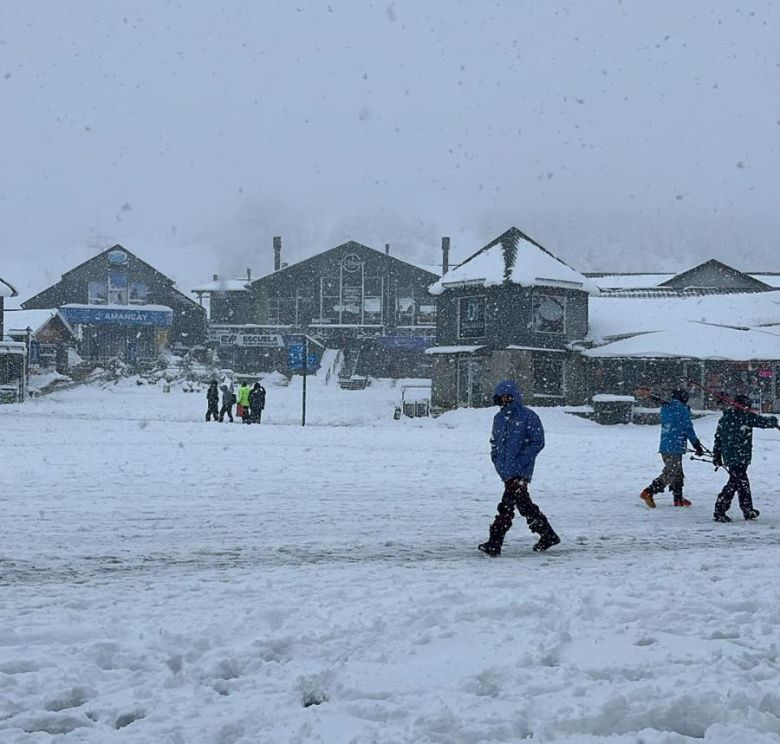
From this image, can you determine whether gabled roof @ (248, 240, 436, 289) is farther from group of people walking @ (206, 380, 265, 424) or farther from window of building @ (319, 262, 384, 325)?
group of people walking @ (206, 380, 265, 424)

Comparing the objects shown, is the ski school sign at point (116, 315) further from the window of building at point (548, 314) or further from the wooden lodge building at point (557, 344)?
the window of building at point (548, 314)

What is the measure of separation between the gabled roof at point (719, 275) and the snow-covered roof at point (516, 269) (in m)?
17.2

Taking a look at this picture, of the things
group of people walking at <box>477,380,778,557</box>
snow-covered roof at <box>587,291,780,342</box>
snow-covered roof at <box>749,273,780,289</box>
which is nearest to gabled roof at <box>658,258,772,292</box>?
snow-covered roof at <box>749,273,780,289</box>

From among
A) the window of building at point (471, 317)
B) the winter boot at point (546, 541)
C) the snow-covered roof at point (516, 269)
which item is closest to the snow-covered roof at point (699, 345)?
the snow-covered roof at point (516, 269)

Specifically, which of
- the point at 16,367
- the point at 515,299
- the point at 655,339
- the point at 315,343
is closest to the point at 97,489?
the point at 515,299

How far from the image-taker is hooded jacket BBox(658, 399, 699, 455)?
35.9ft

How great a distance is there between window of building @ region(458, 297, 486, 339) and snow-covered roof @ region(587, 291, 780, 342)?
15.1 feet

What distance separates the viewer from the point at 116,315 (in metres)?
51.9

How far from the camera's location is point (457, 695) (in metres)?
4.03

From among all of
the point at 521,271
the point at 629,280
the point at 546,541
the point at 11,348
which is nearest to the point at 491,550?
the point at 546,541

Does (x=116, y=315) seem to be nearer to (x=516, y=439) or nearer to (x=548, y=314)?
(x=548, y=314)

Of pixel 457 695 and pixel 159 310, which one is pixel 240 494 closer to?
pixel 457 695

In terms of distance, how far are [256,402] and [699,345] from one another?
17513mm

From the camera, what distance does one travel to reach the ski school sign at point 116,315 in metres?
51.4
